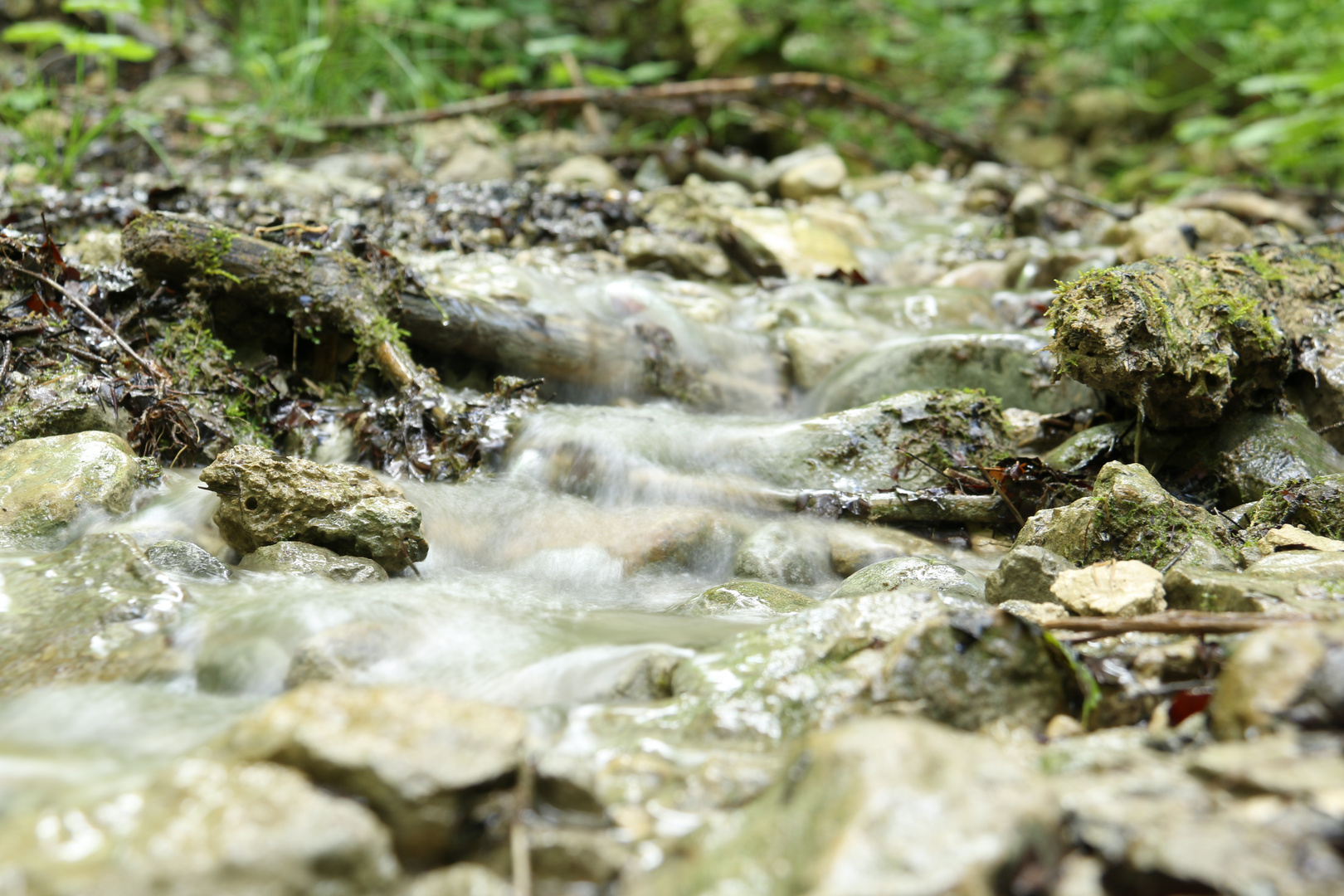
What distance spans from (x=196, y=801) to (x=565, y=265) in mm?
4573

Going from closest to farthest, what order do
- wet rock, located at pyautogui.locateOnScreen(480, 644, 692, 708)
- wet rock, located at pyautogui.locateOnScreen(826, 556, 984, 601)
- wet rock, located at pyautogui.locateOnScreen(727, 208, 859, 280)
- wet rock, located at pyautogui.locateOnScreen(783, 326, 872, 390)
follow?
wet rock, located at pyautogui.locateOnScreen(480, 644, 692, 708)
wet rock, located at pyautogui.locateOnScreen(826, 556, 984, 601)
wet rock, located at pyautogui.locateOnScreen(783, 326, 872, 390)
wet rock, located at pyautogui.locateOnScreen(727, 208, 859, 280)

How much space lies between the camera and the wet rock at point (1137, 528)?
253 centimetres

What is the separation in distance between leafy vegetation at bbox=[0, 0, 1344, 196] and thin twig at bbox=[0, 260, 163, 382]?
4.59 m

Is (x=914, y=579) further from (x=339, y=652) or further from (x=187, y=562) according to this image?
(x=187, y=562)

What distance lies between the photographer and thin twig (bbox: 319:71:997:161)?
880cm

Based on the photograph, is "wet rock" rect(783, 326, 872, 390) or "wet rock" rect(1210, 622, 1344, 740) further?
"wet rock" rect(783, 326, 872, 390)

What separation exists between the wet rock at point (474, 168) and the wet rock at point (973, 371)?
4.50 meters

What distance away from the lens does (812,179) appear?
7613 mm

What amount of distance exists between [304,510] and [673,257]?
368 centimetres

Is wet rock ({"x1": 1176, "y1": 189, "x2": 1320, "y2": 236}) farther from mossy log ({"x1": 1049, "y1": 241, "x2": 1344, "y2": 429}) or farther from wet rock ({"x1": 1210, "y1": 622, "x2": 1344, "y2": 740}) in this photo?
wet rock ({"x1": 1210, "y1": 622, "x2": 1344, "y2": 740})

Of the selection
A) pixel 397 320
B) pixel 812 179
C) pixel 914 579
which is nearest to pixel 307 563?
pixel 397 320

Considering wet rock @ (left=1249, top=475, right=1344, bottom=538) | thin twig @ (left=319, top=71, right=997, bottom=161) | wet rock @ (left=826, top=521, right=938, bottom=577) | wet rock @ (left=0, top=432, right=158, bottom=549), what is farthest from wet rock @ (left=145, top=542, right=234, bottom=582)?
thin twig @ (left=319, top=71, right=997, bottom=161)

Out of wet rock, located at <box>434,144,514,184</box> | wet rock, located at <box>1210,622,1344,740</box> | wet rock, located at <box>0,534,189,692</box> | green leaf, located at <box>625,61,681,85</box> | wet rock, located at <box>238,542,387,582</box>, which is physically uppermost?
green leaf, located at <box>625,61,681,85</box>

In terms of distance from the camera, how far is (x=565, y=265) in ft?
17.9
